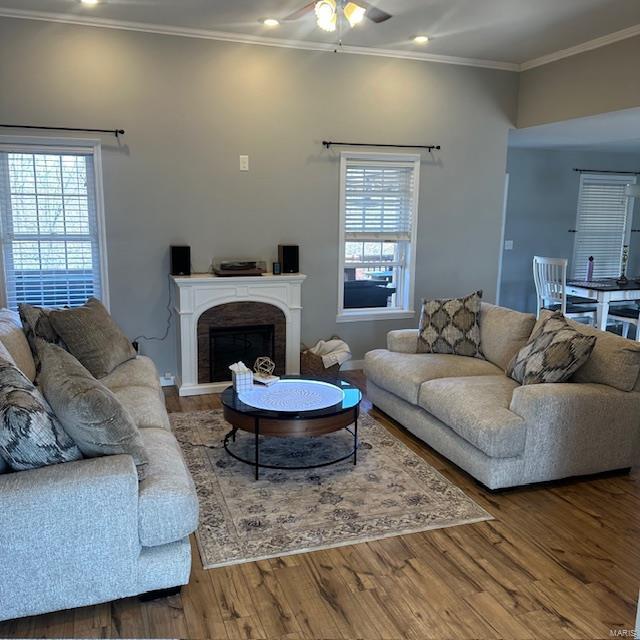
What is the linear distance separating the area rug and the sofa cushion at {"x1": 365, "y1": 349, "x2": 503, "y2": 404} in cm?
38

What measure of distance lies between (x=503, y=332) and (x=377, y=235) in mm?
1879

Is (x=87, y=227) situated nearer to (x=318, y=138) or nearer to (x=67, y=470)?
(x=318, y=138)

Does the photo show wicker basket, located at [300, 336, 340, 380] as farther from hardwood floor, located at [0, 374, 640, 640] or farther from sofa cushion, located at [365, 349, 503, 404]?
hardwood floor, located at [0, 374, 640, 640]

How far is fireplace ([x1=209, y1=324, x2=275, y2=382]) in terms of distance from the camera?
505 centimetres

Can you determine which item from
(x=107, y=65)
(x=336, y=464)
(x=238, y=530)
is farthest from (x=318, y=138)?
(x=238, y=530)

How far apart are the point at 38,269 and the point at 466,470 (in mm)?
3617

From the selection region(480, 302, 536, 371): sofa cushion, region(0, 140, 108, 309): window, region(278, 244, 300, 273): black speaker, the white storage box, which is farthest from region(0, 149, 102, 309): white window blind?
region(480, 302, 536, 371): sofa cushion

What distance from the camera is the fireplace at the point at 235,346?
505 cm

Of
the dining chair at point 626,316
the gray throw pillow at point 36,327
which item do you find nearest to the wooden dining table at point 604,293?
the dining chair at point 626,316

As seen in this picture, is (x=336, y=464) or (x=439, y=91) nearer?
(x=336, y=464)

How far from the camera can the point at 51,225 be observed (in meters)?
4.77

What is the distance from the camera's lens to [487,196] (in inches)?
238

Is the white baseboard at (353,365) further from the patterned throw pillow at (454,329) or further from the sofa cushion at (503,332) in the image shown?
the sofa cushion at (503,332)

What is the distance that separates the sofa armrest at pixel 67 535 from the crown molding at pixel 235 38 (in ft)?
12.2
